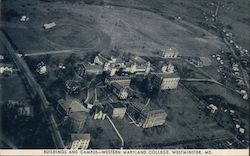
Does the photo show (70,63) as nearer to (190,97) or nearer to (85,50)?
(85,50)

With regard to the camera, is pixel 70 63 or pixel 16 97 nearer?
pixel 16 97

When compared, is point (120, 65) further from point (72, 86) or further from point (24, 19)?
point (24, 19)

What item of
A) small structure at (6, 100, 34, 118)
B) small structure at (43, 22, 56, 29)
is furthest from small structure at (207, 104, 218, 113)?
small structure at (43, 22, 56, 29)

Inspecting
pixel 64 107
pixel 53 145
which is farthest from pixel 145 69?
pixel 53 145

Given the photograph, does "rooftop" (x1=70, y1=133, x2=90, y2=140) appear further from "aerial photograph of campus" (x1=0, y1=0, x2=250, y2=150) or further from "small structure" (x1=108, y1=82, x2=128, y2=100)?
"small structure" (x1=108, y1=82, x2=128, y2=100)

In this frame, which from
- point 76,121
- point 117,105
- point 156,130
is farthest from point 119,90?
point 76,121
